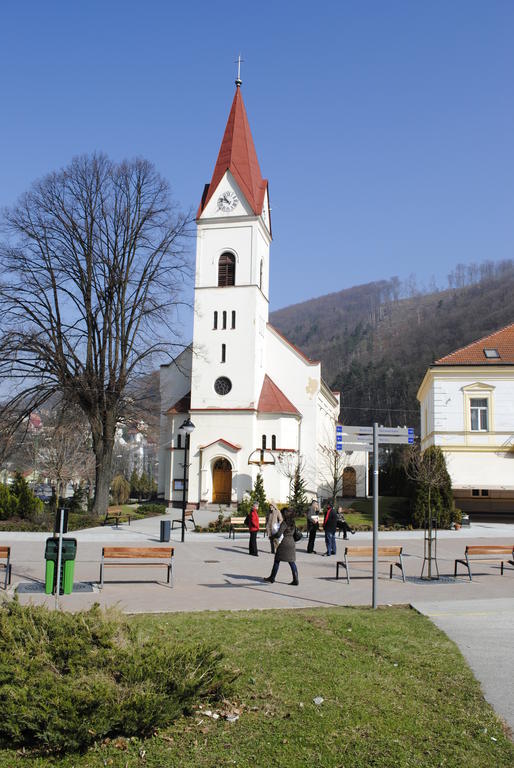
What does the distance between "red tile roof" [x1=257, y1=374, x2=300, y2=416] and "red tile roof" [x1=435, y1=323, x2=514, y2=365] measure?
10.1 meters

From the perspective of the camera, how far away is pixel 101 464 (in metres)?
31.4

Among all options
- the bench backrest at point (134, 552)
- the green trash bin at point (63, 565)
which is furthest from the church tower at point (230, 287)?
the green trash bin at point (63, 565)

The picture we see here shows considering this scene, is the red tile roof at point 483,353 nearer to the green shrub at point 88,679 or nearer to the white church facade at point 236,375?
the white church facade at point 236,375

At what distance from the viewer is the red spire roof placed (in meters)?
40.0

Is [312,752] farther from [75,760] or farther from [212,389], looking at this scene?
[212,389]

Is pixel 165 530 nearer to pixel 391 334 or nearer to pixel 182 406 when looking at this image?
pixel 182 406

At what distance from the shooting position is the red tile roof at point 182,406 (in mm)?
Answer: 40156

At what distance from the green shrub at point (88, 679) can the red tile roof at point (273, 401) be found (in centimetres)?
3119

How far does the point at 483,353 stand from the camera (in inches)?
1282

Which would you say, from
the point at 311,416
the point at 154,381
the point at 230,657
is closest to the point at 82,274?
the point at 154,381

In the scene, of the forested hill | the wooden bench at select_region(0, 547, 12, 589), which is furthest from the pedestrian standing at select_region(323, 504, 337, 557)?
the forested hill

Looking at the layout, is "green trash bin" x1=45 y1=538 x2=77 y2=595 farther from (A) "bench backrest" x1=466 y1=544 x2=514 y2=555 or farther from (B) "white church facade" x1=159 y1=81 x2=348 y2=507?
(B) "white church facade" x1=159 y1=81 x2=348 y2=507

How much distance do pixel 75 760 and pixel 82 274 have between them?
2882 centimetres

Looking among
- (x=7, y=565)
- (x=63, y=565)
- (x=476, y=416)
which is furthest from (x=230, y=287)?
(x=63, y=565)
